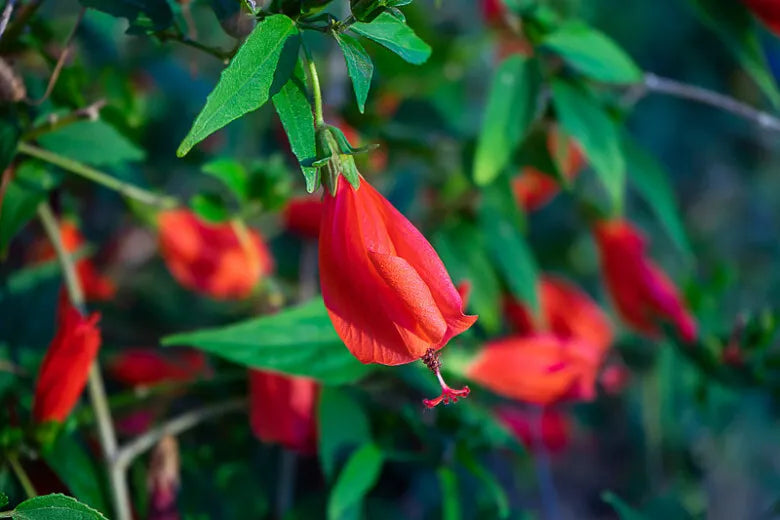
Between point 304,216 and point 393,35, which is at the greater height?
point 393,35

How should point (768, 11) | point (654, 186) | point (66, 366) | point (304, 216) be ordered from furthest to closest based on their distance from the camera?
point (304, 216) < point (654, 186) < point (768, 11) < point (66, 366)

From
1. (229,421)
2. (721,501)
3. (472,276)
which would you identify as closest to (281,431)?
(229,421)

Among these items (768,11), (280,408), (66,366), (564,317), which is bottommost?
(564,317)

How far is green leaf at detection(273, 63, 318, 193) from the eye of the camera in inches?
13.5

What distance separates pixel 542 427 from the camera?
2.80ft

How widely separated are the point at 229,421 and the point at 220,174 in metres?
0.27

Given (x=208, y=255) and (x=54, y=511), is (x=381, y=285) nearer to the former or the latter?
(x=54, y=511)

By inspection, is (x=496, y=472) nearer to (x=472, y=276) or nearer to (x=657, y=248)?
(x=472, y=276)

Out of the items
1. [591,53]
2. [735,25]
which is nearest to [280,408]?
[591,53]

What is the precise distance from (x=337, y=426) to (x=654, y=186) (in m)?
0.35

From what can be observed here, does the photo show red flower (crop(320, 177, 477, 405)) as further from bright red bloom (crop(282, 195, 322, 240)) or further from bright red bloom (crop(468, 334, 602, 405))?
bright red bloom (crop(282, 195, 322, 240))

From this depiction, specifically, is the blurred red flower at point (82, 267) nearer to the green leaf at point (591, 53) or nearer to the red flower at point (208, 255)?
the red flower at point (208, 255)

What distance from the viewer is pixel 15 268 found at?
81 centimetres

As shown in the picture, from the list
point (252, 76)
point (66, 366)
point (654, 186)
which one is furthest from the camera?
point (654, 186)
